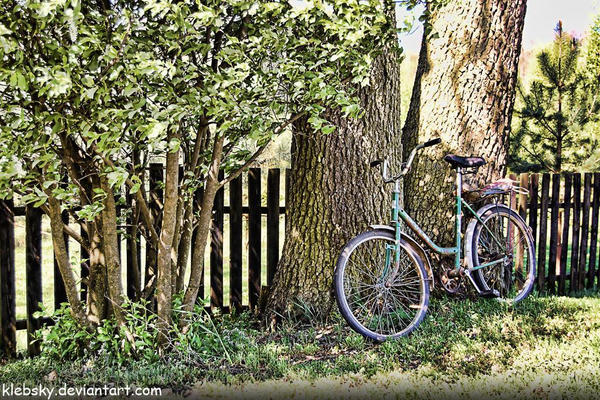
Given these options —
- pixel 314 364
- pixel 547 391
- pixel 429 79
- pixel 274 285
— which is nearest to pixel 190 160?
pixel 274 285

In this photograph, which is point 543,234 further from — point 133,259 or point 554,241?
point 133,259

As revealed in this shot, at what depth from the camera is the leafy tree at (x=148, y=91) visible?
3.26 m

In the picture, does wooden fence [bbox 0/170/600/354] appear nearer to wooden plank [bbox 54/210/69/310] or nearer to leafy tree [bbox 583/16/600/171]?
wooden plank [bbox 54/210/69/310]

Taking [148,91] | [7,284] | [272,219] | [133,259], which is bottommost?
[7,284]

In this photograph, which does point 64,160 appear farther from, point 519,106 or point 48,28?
point 519,106

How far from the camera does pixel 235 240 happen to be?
529 centimetres

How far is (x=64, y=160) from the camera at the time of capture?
389 cm

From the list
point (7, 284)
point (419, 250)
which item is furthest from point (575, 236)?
point (7, 284)

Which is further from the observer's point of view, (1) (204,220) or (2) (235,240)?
(2) (235,240)

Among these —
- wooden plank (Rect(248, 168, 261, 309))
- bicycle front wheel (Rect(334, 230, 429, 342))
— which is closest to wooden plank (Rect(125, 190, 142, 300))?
wooden plank (Rect(248, 168, 261, 309))

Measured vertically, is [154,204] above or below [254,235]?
above

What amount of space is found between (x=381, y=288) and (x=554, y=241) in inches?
139

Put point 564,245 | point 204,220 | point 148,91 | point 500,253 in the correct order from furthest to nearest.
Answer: point 564,245 < point 500,253 < point 204,220 < point 148,91

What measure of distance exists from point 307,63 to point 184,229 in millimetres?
1622
